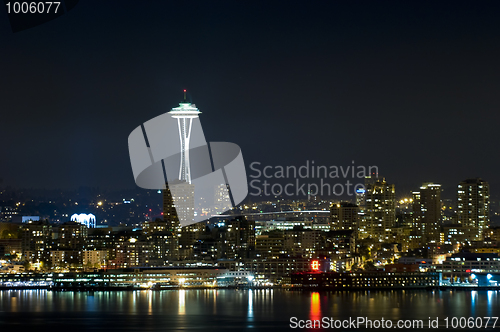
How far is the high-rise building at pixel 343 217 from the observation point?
1871 inches

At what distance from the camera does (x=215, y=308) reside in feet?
88.9

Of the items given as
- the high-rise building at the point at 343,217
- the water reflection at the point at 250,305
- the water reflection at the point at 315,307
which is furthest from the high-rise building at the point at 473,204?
the water reflection at the point at 315,307

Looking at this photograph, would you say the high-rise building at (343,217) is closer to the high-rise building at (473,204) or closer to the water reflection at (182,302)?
the high-rise building at (473,204)

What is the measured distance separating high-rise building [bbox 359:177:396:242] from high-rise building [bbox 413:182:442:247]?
4.33 feet

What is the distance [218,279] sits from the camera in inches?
1390

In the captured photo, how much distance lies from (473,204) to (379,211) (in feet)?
15.8

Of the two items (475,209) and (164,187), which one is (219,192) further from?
(475,209)

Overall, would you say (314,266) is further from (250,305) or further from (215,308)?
(215,308)

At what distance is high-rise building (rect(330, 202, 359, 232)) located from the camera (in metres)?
47.5

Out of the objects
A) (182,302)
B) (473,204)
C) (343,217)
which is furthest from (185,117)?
A: (182,302)

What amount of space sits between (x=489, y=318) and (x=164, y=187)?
26893 mm

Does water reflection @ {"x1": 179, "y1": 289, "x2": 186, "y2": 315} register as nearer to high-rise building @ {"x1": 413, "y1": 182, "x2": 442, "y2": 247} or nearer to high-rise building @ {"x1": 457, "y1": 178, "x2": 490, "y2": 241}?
high-rise building @ {"x1": 413, "y1": 182, "x2": 442, "y2": 247}

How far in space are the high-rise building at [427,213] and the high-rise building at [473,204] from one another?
1.13m

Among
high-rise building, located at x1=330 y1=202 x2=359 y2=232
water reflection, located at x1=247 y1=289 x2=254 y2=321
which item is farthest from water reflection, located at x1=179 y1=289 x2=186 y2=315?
high-rise building, located at x1=330 y1=202 x2=359 y2=232
